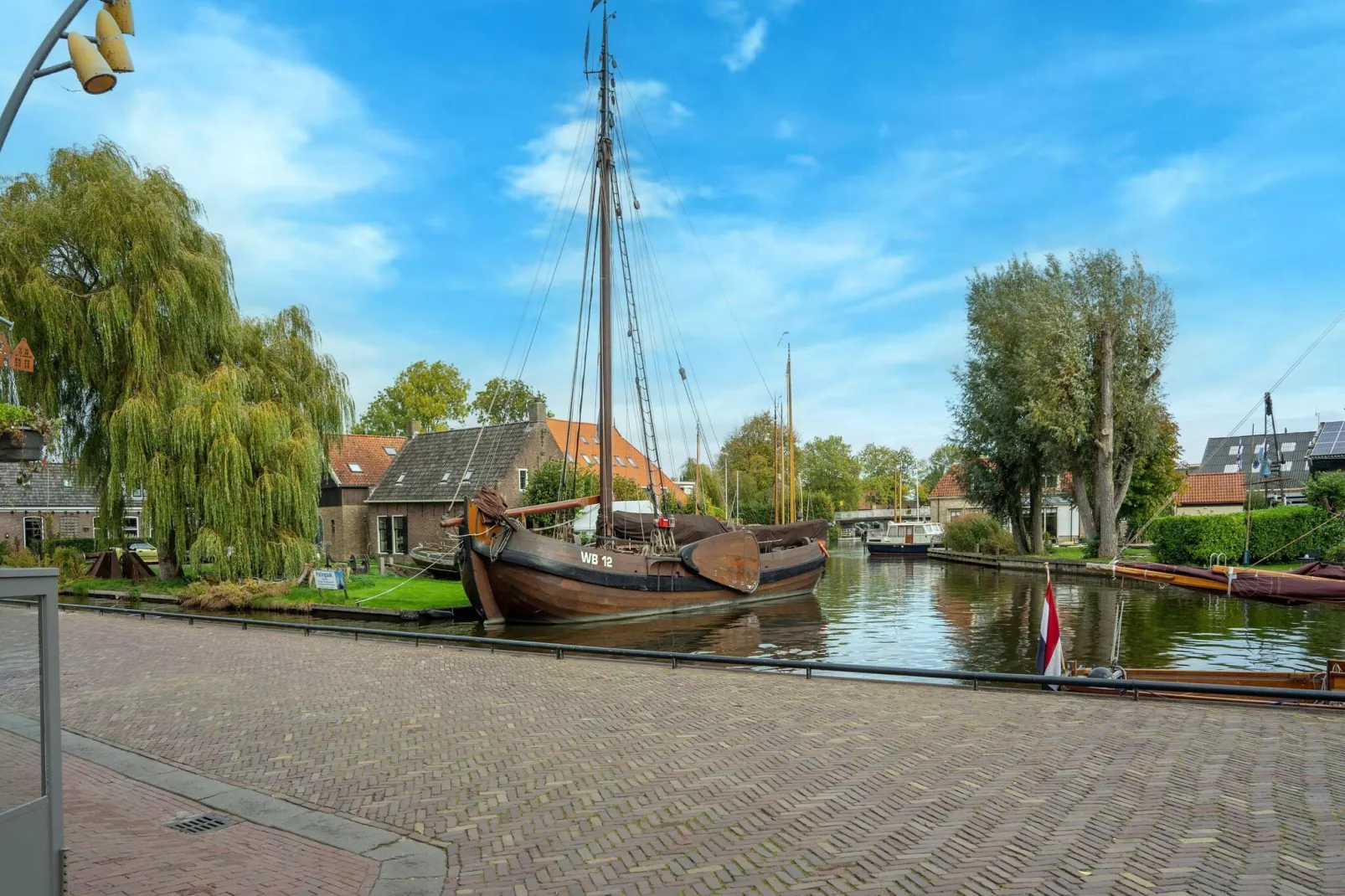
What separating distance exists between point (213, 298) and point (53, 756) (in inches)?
938

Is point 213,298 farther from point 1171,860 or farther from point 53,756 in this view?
point 1171,860

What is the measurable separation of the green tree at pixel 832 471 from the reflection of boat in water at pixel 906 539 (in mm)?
24930

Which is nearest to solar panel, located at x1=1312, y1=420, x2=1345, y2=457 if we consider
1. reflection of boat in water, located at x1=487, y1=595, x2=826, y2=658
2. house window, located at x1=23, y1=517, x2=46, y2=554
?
reflection of boat in water, located at x1=487, y1=595, x2=826, y2=658

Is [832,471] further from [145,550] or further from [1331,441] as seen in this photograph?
[145,550]

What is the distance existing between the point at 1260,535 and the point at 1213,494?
2666 cm

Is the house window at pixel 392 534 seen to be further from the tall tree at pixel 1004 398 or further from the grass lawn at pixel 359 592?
the tall tree at pixel 1004 398

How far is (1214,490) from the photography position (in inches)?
2207

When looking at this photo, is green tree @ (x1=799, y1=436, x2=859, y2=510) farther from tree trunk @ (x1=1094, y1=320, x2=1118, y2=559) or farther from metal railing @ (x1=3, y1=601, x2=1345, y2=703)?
metal railing @ (x1=3, y1=601, x2=1345, y2=703)

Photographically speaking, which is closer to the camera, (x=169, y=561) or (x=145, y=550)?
(x=169, y=561)

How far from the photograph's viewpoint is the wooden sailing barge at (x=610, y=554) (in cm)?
2173

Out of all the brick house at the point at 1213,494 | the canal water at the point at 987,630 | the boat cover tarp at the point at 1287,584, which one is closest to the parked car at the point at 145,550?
the canal water at the point at 987,630

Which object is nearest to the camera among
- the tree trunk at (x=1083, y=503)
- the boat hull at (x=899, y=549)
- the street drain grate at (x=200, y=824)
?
the street drain grate at (x=200, y=824)

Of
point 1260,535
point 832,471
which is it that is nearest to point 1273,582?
point 1260,535

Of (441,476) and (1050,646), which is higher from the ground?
(441,476)
